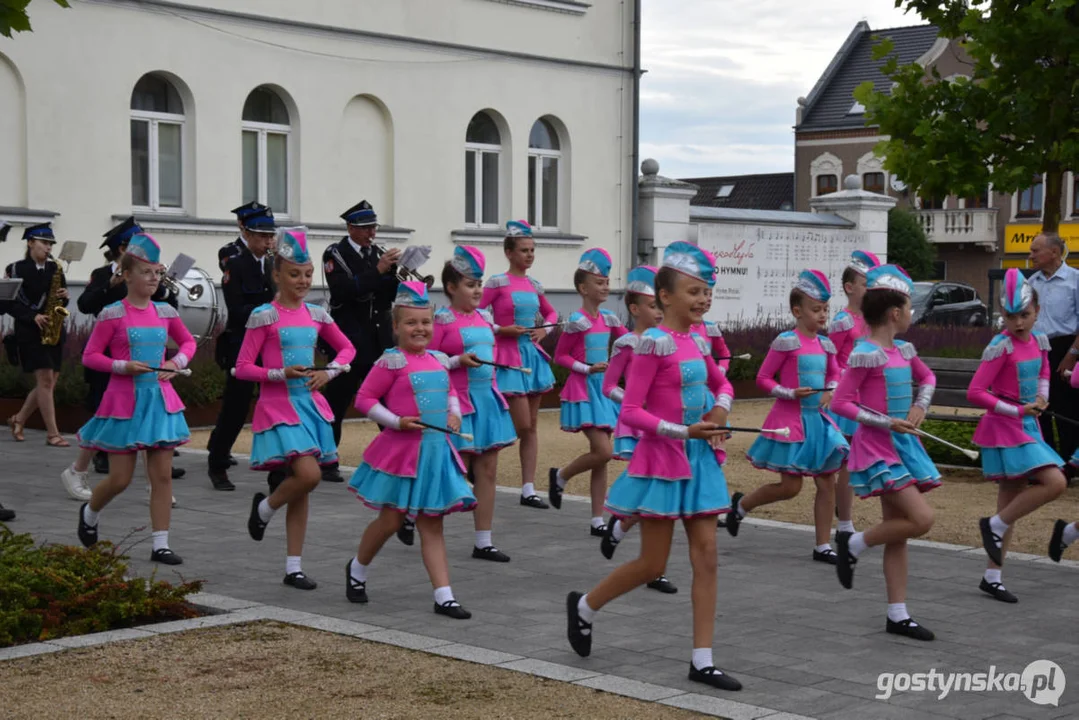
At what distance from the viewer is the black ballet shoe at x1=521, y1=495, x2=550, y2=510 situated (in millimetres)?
11922

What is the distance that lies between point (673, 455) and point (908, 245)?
156 feet

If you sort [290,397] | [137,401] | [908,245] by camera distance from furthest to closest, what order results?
[908,245]
[137,401]
[290,397]

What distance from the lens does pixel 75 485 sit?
1180 cm

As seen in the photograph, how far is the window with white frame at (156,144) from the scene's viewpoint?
23.0 m

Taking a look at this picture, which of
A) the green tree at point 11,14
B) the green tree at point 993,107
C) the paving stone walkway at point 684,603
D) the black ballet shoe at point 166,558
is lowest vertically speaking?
the paving stone walkway at point 684,603

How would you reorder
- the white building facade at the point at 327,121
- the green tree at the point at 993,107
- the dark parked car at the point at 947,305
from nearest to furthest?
the green tree at the point at 993,107
the white building facade at the point at 327,121
the dark parked car at the point at 947,305

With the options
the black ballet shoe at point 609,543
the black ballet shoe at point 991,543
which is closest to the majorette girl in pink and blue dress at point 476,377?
the black ballet shoe at point 609,543

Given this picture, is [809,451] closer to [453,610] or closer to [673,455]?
[453,610]

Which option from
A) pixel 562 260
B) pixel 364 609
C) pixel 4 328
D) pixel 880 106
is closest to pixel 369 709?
pixel 364 609

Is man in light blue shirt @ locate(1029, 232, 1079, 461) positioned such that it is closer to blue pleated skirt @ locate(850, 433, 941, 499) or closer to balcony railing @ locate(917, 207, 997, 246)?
blue pleated skirt @ locate(850, 433, 941, 499)

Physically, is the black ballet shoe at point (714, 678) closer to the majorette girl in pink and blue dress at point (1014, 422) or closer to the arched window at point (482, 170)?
the majorette girl in pink and blue dress at point (1014, 422)

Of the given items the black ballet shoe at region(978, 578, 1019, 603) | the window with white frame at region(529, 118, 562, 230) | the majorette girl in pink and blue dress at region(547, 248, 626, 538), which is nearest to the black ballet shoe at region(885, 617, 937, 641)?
the black ballet shoe at region(978, 578, 1019, 603)

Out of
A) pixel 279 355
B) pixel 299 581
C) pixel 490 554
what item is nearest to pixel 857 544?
pixel 490 554

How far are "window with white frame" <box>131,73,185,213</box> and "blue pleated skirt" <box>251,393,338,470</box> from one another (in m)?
15.1
